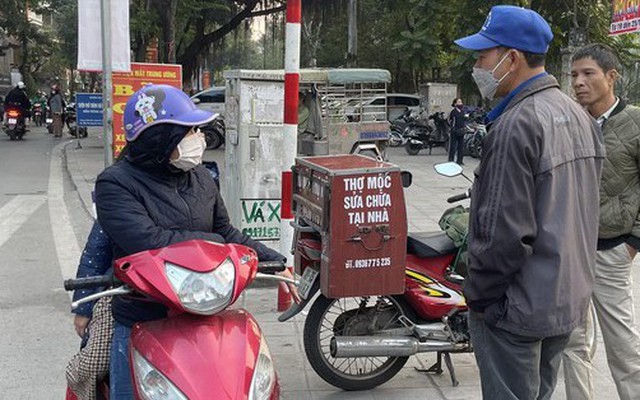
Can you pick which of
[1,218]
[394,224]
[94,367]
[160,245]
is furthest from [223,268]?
[1,218]

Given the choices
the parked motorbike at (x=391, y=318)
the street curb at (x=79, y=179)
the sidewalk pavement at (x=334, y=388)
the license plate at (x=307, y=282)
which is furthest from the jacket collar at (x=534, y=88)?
the street curb at (x=79, y=179)

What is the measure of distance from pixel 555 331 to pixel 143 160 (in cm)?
156

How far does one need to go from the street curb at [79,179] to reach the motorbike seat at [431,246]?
504cm

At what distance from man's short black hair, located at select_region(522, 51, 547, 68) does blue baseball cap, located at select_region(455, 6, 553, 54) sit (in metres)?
0.01

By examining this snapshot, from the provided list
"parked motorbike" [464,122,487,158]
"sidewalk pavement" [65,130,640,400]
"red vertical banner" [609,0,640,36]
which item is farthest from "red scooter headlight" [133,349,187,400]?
"parked motorbike" [464,122,487,158]

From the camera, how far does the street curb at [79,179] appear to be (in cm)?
968

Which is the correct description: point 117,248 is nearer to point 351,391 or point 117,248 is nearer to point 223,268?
point 223,268

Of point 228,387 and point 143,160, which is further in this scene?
point 143,160

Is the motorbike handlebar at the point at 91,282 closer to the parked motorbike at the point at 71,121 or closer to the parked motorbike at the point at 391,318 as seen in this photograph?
the parked motorbike at the point at 391,318

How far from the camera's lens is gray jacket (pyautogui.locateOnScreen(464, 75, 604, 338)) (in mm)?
2113

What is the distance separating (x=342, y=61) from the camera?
37.2 m

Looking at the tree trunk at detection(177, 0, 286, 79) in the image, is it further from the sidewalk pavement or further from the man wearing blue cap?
the man wearing blue cap

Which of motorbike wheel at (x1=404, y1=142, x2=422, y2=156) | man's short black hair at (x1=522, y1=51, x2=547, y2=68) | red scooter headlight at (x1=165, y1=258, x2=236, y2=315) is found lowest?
motorbike wheel at (x1=404, y1=142, x2=422, y2=156)

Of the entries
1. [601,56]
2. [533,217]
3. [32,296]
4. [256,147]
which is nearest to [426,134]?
[256,147]
